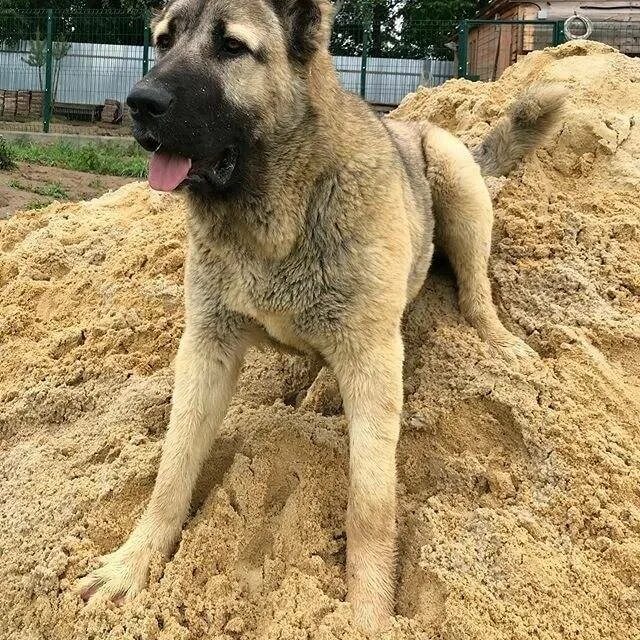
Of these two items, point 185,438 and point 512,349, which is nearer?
point 185,438

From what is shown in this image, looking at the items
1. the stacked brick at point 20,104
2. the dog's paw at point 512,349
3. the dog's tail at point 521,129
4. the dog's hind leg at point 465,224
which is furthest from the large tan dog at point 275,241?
the stacked brick at point 20,104

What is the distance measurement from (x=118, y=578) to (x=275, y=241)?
4.84 ft

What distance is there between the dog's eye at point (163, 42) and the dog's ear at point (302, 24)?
0.48m

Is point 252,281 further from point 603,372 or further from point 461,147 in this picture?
point 461,147

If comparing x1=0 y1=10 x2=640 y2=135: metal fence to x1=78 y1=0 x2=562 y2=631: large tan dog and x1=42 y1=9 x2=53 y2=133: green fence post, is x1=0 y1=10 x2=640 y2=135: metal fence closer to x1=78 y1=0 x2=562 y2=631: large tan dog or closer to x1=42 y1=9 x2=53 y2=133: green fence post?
x1=42 y1=9 x2=53 y2=133: green fence post

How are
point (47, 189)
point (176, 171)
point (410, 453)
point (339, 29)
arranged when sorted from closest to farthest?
1. point (176, 171)
2. point (410, 453)
3. point (47, 189)
4. point (339, 29)

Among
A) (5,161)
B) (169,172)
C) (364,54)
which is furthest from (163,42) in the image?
(364,54)

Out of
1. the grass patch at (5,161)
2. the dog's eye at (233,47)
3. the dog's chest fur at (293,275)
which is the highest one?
the grass patch at (5,161)

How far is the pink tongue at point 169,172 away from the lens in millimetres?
2586

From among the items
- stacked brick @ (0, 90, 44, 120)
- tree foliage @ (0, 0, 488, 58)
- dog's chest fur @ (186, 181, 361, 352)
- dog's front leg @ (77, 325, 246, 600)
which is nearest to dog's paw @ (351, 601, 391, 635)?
Answer: dog's front leg @ (77, 325, 246, 600)

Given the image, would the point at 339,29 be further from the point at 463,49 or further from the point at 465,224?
the point at 465,224

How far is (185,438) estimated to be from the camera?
2.98 m

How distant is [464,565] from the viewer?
259 cm

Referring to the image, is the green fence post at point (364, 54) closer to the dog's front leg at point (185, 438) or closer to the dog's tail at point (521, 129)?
the dog's tail at point (521, 129)
